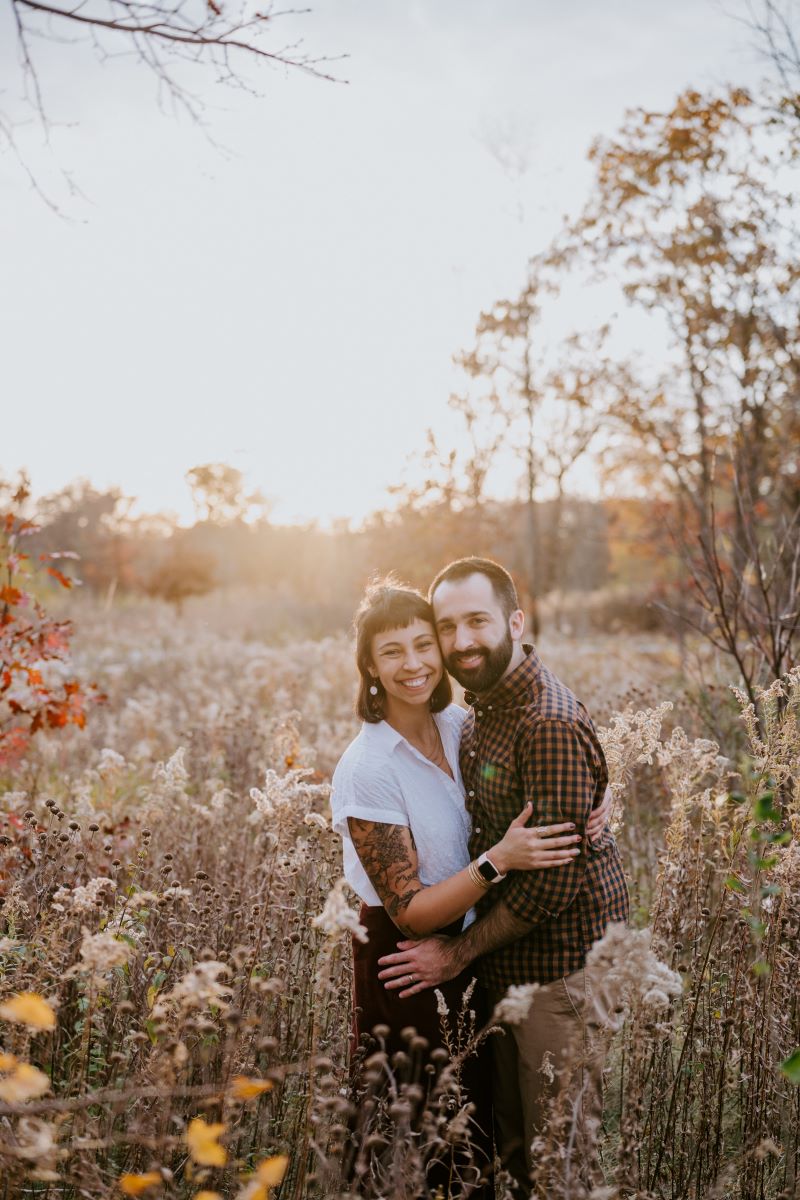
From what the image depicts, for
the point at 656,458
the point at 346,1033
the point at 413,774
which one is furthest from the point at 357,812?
the point at 656,458

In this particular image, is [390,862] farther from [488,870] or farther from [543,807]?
[543,807]

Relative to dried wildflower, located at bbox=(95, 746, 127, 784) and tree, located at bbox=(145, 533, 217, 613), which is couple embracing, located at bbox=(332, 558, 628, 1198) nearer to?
dried wildflower, located at bbox=(95, 746, 127, 784)

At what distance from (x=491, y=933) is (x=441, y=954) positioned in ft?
0.57

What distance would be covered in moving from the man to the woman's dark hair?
0.50 ft

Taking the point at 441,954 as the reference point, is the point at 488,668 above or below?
above

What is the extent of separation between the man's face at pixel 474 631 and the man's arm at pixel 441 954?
2.37 ft

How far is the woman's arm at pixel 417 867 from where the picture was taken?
2547 millimetres

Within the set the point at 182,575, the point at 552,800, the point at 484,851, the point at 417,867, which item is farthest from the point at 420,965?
the point at 182,575

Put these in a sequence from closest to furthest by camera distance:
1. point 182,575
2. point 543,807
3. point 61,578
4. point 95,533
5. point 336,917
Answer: point 336,917
point 543,807
point 61,578
point 182,575
point 95,533

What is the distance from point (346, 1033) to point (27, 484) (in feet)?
11.0

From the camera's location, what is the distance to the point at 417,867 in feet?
9.12

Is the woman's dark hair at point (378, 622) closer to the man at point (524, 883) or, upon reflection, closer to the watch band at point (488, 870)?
the man at point (524, 883)

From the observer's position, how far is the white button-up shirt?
110 inches

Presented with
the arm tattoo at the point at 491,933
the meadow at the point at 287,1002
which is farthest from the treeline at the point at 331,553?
the arm tattoo at the point at 491,933
